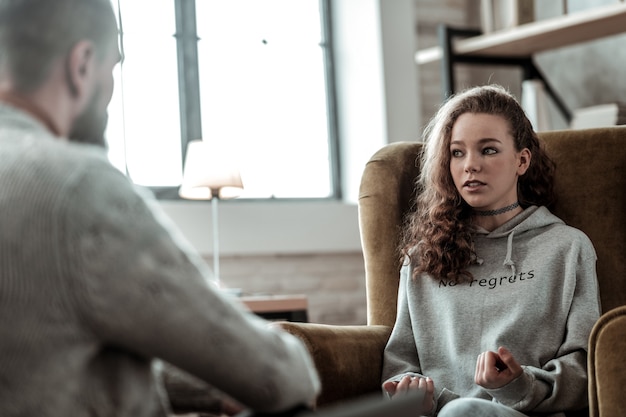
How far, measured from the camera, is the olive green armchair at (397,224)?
6.36ft

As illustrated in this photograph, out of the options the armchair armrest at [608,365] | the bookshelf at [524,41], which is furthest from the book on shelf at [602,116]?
the armchair armrest at [608,365]

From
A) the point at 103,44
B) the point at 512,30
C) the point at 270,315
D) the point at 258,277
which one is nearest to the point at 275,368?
the point at 103,44

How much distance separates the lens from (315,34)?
15.4ft

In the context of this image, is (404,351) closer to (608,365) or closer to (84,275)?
(608,365)

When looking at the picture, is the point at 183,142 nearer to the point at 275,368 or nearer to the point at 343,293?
the point at 343,293

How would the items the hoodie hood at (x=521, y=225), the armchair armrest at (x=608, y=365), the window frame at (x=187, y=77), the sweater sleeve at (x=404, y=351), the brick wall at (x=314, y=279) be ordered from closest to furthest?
1. the armchair armrest at (x=608, y=365)
2. the sweater sleeve at (x=404, y=351)
3. the hoodie hood at (x=521, y=225)
4. the brick wall at (x=314, y=279)
5. the window frame at (x=187, y=77)

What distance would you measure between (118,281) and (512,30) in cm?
359

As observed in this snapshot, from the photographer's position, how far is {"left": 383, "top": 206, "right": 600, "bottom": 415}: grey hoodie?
1.86m

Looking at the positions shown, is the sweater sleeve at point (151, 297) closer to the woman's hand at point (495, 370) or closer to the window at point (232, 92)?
the woman's hand at point (495, 370)

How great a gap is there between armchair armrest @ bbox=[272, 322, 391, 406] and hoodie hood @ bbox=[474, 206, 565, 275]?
1.01 feet

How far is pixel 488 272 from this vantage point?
209cm

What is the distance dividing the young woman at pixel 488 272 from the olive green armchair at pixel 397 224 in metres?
0.06

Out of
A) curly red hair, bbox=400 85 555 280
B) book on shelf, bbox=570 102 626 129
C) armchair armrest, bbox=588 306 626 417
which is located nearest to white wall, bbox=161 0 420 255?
book on shelf, bbox=570 102 626 129

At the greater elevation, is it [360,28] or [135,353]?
[360,28]
